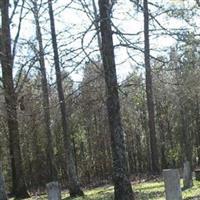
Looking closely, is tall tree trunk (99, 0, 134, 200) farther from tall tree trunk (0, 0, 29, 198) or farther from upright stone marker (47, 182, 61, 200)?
tall tree trunk (0, 0, 29, 198)

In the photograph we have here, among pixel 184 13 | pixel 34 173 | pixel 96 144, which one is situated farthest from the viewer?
pixel 34 173

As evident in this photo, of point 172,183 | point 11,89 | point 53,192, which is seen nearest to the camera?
point 172,183

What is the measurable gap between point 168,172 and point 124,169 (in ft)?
22.0

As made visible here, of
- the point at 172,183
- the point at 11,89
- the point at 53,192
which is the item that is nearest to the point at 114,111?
the point at 53,192

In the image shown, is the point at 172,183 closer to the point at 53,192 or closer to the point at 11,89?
the point at 53,192

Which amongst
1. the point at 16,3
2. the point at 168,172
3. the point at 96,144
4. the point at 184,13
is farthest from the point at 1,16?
the point at 96,144

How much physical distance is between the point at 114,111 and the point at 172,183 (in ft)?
21.6

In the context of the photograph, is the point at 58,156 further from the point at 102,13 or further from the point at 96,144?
the point at 102,13

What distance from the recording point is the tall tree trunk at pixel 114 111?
49.1 ft

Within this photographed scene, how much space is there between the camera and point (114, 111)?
1495 cm

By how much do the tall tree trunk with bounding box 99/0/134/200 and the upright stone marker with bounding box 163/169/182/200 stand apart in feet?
21.1

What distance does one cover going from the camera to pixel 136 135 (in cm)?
6197

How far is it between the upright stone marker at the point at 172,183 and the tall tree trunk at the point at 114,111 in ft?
21.1

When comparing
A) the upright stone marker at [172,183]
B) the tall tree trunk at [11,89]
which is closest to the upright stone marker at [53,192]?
the upright stone marker at [172,183]
